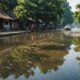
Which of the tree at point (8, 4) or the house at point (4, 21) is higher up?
the tree at point (8, 4)

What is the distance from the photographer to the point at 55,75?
849 centimetres

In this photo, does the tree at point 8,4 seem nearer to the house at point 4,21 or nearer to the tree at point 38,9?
the tree at point 38,9

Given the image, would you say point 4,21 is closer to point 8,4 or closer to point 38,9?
point 38,9

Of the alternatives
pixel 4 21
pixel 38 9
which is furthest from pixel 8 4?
pixel 4 21

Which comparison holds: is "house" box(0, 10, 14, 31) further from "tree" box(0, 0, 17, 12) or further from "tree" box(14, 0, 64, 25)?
"tree" box(0, 0, 17, 12)

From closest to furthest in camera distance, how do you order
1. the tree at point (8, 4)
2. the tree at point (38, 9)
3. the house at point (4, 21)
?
the house at point (4, 21) → the tree at point (38, 9) → the tree at point (8, 4)

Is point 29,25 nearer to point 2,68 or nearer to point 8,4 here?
point 8,4

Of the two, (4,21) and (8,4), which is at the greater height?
(8,4)

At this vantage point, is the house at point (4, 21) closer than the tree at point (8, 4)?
Yes

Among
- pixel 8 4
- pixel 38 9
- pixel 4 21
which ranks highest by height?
pixel 8 4

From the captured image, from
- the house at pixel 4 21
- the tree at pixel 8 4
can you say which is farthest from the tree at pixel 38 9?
the tree at pixel 8 4

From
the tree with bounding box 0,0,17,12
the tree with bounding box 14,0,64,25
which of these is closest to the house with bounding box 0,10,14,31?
the tree with bounding box 14,0,64,25

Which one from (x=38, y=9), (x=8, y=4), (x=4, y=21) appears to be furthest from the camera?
(x=8, y=4)

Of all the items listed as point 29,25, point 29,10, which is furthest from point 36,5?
point 29,25
